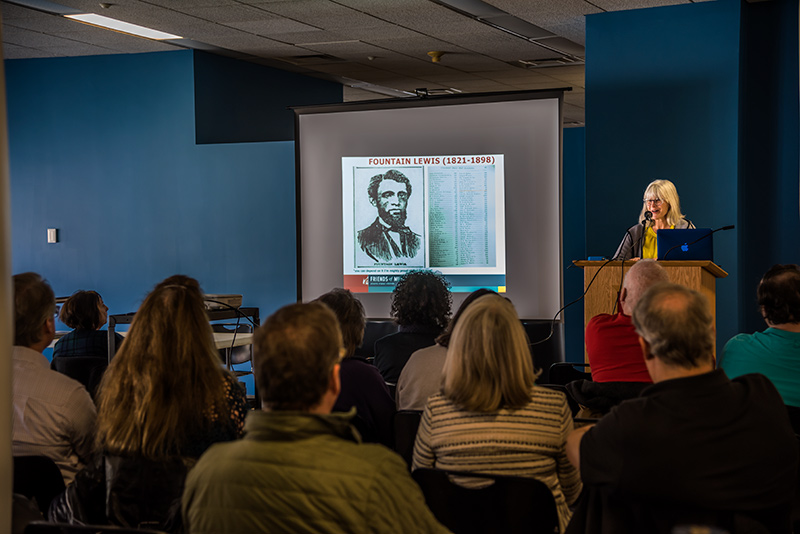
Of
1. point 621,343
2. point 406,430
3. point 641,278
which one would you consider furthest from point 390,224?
point 406,430

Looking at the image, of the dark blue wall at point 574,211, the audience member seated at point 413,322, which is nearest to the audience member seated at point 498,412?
the audience member seated at point 413,322

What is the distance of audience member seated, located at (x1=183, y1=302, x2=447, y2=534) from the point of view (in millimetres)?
1441

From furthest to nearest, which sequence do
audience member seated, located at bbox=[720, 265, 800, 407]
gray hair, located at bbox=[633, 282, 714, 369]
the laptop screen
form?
the laptop screen → audience member seated, located at bbox=[720, 265, 800, 407] → gray hair, located at bbox=[633, 282, 714, 369]

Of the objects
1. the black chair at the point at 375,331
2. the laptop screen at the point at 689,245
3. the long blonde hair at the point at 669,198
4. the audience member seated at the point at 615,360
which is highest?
the long blonde hair at the point at 669,198

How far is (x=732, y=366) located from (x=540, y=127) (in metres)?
3.90

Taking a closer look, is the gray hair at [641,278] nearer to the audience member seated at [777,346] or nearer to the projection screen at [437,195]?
the audience member seated at [777,346]

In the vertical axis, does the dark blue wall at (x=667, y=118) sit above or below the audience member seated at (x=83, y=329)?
above

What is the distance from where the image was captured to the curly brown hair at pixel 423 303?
3.75 meters

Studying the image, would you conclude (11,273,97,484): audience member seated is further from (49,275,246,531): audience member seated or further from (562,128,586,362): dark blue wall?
(562,128,586,362): dark blue wall

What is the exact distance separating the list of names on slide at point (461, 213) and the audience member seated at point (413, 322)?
2733mm

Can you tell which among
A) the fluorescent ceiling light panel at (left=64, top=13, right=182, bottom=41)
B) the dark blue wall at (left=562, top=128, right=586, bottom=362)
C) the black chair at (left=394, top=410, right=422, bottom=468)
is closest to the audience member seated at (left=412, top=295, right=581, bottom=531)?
the black chair at (left=394, top=410, right=422, bottom=468)

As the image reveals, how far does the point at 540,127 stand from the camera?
6.46m

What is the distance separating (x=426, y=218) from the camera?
667 cm

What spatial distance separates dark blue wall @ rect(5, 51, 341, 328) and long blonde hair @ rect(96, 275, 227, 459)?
5.68m
